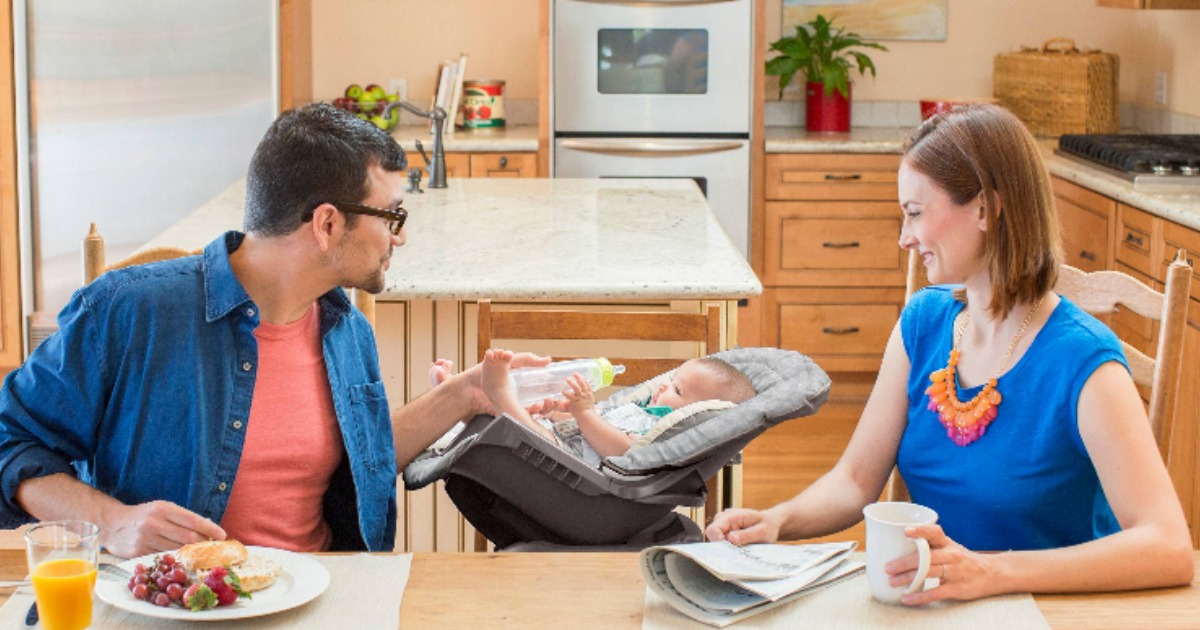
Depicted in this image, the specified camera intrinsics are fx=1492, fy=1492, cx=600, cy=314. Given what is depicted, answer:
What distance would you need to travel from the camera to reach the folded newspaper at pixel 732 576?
1.45m

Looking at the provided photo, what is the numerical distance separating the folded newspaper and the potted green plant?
13.3 feet

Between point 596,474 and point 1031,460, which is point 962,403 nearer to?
point 1031,460

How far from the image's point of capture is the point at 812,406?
6.64 ft

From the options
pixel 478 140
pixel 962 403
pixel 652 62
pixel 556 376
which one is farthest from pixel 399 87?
pixel 962 403

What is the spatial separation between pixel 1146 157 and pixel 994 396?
2.64 meters

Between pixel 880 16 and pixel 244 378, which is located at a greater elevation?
pixel 880 16

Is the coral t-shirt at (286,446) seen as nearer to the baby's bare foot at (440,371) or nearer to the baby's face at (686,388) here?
the baby's bare foot at (440,371)

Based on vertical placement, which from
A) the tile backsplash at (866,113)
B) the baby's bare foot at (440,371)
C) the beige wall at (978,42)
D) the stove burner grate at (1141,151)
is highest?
the beige wall at (978,42)

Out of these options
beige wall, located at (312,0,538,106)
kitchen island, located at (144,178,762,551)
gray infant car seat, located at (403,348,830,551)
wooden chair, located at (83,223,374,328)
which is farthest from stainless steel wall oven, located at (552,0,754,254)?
gray infant car seat, located at (403,348,830,551)

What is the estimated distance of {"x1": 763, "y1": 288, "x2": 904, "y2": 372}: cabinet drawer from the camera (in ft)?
17.5

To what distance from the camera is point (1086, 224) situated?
4488mm

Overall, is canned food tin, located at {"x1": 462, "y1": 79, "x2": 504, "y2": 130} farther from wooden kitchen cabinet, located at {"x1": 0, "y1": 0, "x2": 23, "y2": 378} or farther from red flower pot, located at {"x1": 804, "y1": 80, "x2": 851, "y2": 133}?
wooden kitchen cabinet, located at {"x1": 0, "y1": 0, "x2": 23, "y2": 378}

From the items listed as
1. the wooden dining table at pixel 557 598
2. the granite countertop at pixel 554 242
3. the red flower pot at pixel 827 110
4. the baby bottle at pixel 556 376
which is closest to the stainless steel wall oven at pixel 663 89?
the red flower pot at pixel 827 110

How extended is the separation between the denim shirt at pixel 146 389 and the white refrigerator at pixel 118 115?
3.40m
